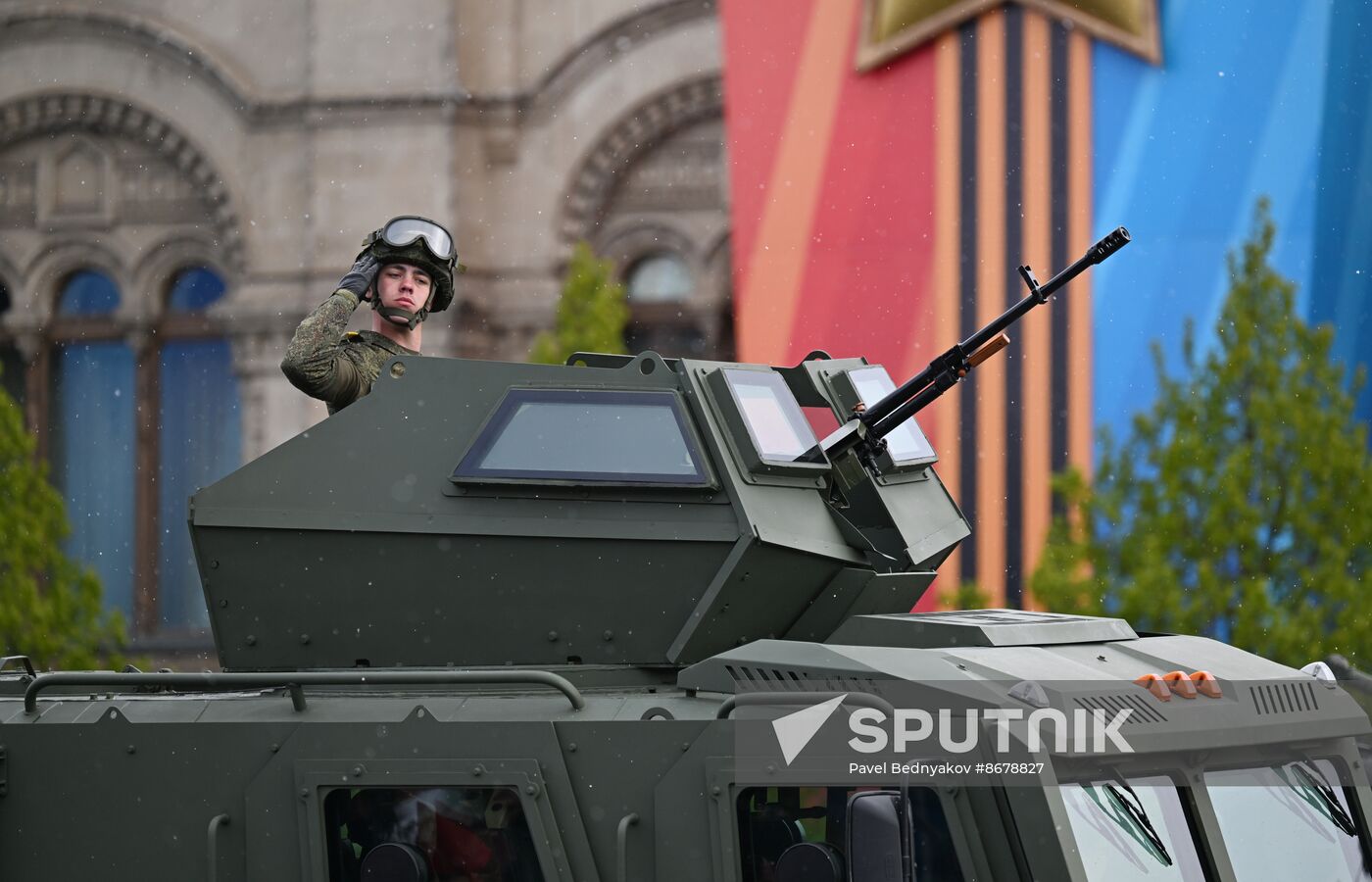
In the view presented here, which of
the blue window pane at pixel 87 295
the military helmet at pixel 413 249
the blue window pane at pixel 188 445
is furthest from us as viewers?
the blue window pane at pixel 87 295

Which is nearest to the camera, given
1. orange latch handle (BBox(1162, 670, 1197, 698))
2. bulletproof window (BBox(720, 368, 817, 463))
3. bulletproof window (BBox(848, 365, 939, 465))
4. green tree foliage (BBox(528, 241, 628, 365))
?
orange latch handle (BBox(1162, 670, 1197, 698))

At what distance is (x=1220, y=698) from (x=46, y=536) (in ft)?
49.4

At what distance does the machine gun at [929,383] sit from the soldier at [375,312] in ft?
5.44

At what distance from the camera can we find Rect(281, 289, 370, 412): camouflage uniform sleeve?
23.0 ft

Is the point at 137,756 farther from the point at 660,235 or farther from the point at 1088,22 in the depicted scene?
the point at 660,235

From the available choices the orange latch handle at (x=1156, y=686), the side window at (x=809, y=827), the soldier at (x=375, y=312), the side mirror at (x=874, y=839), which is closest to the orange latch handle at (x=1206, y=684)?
the orange latch handle at (x=1156, y=686)

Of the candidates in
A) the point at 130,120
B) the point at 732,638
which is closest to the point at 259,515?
the point at 732,638

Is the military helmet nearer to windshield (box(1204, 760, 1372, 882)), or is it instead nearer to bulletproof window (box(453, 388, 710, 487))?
bulletproof window (box(453, 388, 710, 487))

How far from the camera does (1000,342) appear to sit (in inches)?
295

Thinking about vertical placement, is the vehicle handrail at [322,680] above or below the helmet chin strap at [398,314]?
below

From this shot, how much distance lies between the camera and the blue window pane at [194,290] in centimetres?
2316

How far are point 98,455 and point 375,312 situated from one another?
1686 cm

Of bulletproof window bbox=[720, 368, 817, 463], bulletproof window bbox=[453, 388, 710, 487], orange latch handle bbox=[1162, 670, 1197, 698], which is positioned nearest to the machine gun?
bulletproof window bbox=[720, 368, 817, 463]

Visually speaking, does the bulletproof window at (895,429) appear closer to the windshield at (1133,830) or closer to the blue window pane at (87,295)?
the windshield at (1133,830)
